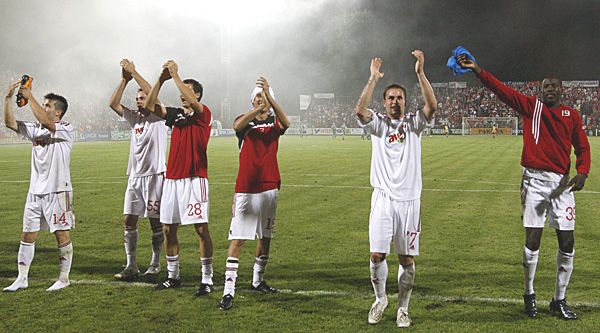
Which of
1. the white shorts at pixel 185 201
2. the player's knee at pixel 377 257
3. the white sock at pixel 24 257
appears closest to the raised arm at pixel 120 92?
the white shorts at pixel 185 201

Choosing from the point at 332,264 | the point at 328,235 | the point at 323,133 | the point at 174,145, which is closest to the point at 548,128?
the point at 332,264

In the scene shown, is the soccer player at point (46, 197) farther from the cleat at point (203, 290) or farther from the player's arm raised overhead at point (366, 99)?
the player's arm raised overhead at point (366, 99)

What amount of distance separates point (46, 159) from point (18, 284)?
58.6 inches

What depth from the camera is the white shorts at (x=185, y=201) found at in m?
6.55

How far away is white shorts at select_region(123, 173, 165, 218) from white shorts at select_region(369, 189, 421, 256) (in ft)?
10.1

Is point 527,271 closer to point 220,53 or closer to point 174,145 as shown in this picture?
point 174,145

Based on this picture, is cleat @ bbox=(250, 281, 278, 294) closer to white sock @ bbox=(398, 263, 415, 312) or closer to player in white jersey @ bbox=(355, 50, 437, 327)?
player in white jersey @ bbox=(355, 50, 437, 327)

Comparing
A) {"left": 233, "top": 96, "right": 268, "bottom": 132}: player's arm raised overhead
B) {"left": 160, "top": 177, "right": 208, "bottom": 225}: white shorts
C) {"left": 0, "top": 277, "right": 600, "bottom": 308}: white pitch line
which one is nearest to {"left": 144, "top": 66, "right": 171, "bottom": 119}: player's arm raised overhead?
{"left": 160, "top": 177, "right": 208, "bottom": 225}: white shorts

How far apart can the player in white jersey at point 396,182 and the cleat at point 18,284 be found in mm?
4077

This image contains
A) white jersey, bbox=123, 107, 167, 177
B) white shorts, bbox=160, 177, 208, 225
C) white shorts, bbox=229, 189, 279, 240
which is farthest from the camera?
white jersey, bbox=123, 107, 167, 177

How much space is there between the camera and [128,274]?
7336 millimetres

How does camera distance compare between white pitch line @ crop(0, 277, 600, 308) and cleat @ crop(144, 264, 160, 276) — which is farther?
cleat @ crop(144, 264, 160, 276)

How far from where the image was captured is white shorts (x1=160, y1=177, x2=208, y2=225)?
6555 mm

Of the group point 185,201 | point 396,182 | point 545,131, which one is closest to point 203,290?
point 185,201
